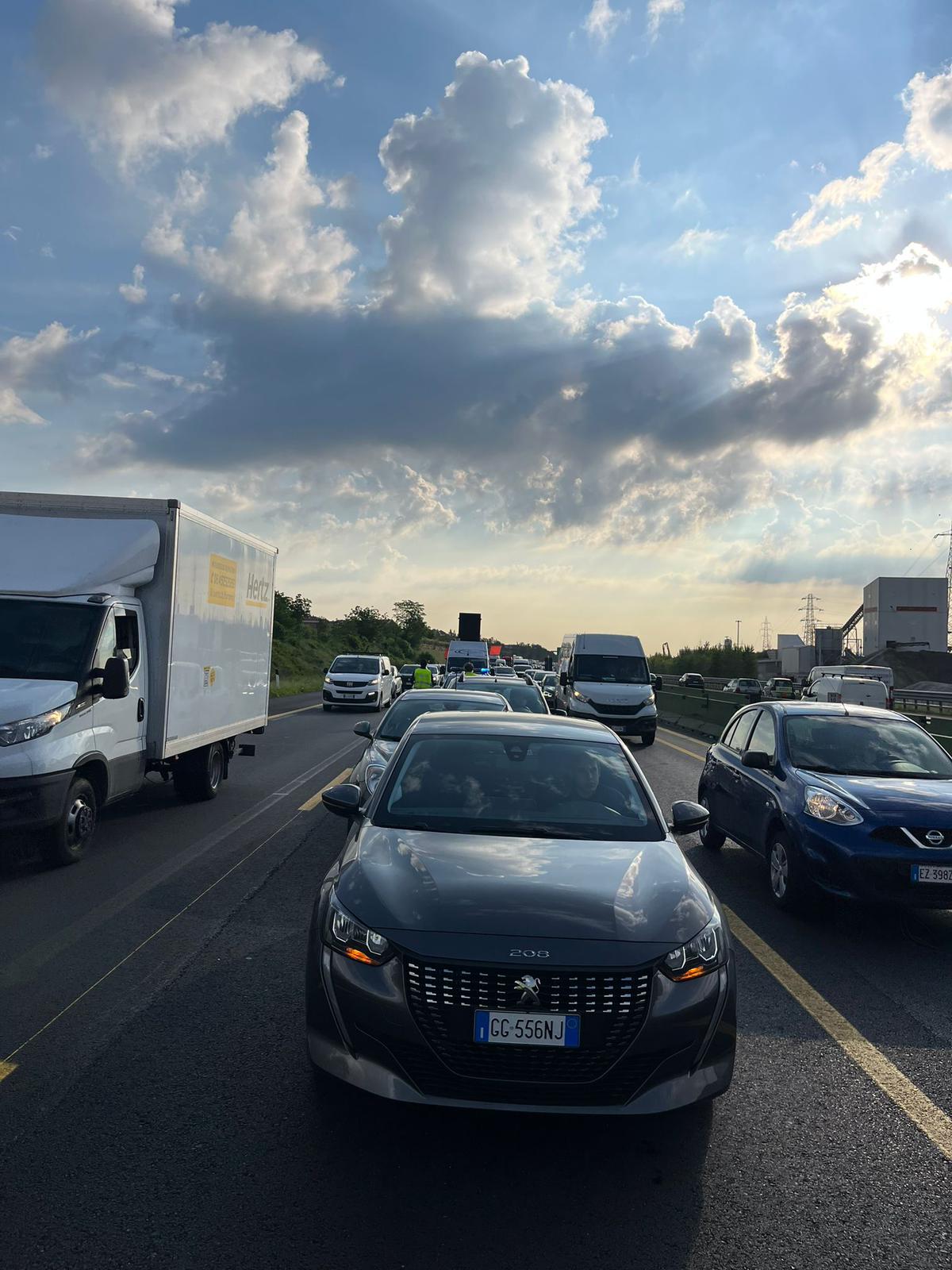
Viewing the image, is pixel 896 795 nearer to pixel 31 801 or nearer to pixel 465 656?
pixel 31 801

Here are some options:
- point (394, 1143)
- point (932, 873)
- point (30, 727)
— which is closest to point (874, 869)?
point (932, 873)

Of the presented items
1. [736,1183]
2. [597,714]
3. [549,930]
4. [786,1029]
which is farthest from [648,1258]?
[597,714]

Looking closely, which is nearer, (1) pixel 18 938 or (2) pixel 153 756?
(1) pixel 18 938

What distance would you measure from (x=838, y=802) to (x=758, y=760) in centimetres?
119

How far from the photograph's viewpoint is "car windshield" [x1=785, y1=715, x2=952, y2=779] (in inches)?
310

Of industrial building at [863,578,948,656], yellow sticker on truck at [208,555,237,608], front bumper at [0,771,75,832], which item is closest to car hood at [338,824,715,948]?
front bumper at [0,771,75,832]

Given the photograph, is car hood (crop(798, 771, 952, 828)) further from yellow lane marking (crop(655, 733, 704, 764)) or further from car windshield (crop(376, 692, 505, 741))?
yellow lane marking (crop(655, 733, 704, 764))

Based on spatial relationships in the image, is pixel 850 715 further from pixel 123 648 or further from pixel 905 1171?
pixel 123 648

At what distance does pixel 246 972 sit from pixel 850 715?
220 inches

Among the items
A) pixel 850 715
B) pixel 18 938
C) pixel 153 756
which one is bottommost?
pixel 18 938

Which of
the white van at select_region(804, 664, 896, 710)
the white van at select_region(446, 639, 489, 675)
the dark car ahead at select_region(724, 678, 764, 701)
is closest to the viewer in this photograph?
the white van at select_region(804, 664, 896, 710)

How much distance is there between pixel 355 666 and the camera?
32812 mm

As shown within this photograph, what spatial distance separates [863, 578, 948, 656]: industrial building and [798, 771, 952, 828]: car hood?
68.1m

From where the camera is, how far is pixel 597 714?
22.5 m
